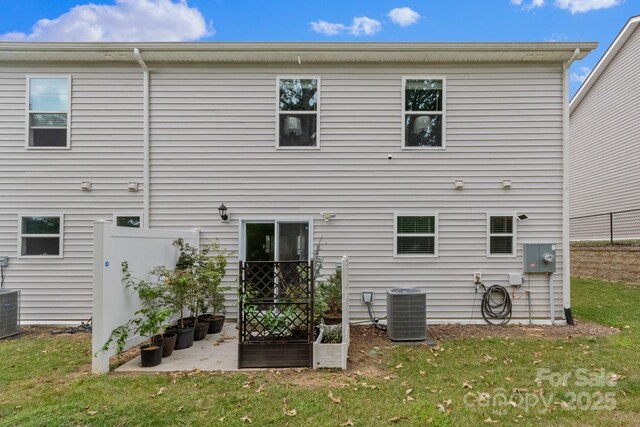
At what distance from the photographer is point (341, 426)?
2902 millimetres

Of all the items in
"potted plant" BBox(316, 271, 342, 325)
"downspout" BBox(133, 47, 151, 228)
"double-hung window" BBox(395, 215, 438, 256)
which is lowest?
"potted plant" BBox(316, 271, 342, 325)

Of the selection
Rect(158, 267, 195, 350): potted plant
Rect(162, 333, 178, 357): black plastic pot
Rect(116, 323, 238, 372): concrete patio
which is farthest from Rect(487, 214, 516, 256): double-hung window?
Rect(162, 333, 178, 357): black plastic pot

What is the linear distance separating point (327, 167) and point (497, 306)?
3995 millimetres

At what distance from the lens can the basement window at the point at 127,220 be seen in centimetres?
639

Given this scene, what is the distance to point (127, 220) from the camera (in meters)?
6.43

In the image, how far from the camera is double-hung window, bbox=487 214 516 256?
6344 millimetres

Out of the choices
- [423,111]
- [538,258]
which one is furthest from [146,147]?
[538,258]

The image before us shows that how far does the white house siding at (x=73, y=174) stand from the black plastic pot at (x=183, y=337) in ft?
8.46

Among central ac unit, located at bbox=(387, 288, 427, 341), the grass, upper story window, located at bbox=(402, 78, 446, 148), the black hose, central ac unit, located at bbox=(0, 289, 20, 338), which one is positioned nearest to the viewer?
the grass

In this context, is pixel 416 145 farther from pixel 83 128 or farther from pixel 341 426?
pixel 83 128

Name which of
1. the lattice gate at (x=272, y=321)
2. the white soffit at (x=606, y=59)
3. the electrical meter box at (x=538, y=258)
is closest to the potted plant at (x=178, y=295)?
the lattice gate at (x=272, y=321)

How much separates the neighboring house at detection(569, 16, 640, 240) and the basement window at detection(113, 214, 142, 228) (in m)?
13.0

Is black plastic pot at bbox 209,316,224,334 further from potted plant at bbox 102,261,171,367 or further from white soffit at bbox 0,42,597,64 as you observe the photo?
white soffit at bbox 0,42,597,64

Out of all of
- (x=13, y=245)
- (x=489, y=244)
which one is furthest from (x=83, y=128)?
(x=489, y=244)
